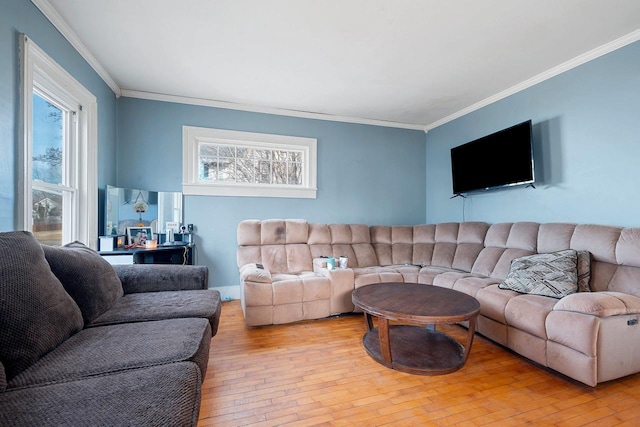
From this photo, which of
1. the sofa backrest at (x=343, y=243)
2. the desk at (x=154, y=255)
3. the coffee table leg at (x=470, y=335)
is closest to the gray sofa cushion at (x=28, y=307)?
the desk at (x=154, y=255)

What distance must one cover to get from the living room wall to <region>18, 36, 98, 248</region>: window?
4458mm

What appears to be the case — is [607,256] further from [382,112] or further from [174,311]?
[174,311]

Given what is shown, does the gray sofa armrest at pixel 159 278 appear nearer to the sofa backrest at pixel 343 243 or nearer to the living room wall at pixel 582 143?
the sofa backrest at pixel 343 243

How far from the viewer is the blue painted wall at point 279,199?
3.38m

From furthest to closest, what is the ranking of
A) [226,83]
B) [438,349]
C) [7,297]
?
[226,83] < [438,349] < [7,297]

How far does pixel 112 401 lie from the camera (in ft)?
2.75

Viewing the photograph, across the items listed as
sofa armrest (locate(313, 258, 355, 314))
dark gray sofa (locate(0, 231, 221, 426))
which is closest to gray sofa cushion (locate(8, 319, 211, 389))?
dark gray sofa (locate(0, 231, 221, 426))

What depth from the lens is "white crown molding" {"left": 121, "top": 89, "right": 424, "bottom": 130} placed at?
3.37 m

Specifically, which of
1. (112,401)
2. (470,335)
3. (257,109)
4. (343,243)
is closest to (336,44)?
(257,109)

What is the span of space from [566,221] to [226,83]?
153 inches

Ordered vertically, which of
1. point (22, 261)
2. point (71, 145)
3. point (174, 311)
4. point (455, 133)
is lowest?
point (174, 311)

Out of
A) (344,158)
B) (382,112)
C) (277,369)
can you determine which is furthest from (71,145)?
(382,112)

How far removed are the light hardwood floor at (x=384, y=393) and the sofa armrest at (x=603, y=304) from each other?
0.50m

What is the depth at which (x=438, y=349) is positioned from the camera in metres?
2.17
